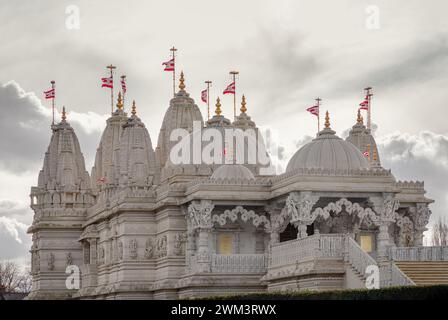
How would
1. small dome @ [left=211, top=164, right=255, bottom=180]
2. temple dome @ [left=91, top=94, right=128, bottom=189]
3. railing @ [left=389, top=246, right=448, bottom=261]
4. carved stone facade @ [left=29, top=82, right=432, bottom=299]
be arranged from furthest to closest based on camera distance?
temple dome @ [left=91, top=94, right=128, bottom=189] < small dome @ [left=211, top=164, right=255, bottom=180] < carved stone facade @ [left=29, top=82, right=432, bottom=299] < railing @ [left=389, top=246, right=448, bottom=261]

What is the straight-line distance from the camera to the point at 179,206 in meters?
65.6

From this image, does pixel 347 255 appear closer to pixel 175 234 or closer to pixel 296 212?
pixel 296 212

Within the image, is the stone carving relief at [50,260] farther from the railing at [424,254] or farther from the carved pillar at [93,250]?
the railing at [424,254]

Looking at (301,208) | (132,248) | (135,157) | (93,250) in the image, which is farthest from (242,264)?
(93,250)

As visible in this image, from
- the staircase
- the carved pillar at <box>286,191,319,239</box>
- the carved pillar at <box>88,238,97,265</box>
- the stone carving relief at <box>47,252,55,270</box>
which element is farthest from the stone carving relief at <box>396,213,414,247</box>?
the stone carving relief at <box>47,252,55,270</box>

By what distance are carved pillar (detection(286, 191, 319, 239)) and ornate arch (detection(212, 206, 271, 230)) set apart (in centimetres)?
459

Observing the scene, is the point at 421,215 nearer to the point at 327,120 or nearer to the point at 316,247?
the point at 327,120

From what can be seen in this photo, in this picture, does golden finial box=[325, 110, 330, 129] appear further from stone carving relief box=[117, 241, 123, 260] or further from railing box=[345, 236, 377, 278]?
stone carving relief box=[117, 241, 123, 260]

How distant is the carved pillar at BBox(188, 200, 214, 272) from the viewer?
62250 mm

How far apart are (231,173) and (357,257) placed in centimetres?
A: 1282

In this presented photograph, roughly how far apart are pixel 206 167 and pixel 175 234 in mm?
4662

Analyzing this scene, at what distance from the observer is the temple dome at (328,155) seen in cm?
5978

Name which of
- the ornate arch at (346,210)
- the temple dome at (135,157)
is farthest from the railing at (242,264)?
the temple dome at (135,157)

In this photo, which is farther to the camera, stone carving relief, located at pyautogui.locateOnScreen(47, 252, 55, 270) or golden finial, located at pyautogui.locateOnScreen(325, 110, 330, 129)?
stone carving relief, located at pyautogui.locateOnScreen(47, 252, 55, 270)
